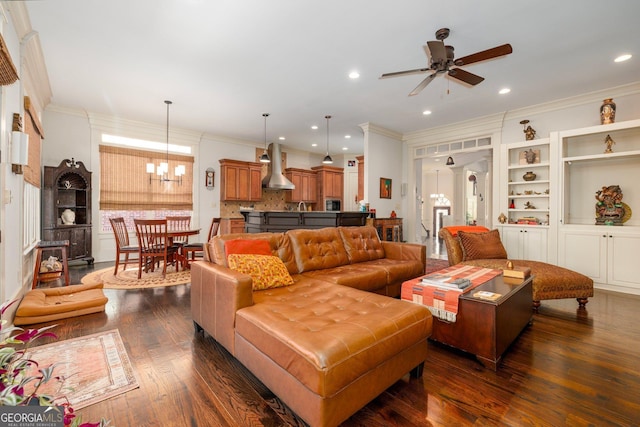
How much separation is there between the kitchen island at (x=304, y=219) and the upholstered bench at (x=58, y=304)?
3.22 metres

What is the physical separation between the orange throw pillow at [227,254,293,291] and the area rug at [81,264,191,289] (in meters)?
2.40

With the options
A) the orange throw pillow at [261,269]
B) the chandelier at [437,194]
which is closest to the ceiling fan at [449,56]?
the orange throw pillow at [261,269]

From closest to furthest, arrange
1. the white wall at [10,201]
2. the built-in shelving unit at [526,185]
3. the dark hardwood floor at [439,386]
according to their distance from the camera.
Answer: the dark hardwood floor at [439,386] < the white wall at [10,201] < the built-in shelving unit at [526,185]

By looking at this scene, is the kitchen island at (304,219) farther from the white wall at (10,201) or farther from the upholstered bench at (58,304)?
the white wall at (10,201)

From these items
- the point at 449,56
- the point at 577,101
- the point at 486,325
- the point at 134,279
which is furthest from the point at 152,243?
the point at 577,101

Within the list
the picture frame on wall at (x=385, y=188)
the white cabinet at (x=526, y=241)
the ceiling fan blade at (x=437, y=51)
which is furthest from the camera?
the picture frame on wall at (x=385, y=188)

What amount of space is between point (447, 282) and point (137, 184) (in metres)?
6.44

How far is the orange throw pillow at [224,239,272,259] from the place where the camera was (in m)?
2.58

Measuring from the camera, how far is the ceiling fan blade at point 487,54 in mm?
2670

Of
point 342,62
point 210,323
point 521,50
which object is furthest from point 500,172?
point 210,323

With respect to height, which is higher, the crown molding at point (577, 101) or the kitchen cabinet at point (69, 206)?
the crown molding at point (577, 101)

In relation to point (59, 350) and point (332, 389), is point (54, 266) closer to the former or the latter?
point (59, 350)

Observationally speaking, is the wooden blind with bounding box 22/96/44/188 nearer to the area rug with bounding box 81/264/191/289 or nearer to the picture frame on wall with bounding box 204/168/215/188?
the area rug with bounding box 81/264/191/289

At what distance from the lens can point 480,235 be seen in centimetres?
426
